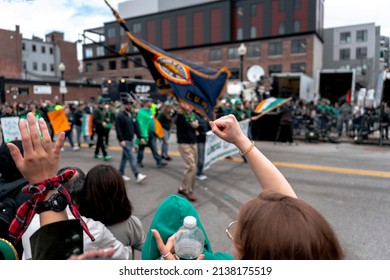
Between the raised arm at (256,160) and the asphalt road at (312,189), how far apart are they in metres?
1.22

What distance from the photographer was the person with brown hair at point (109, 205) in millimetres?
2148

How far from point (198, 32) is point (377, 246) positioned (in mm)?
45433

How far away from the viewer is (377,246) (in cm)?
381

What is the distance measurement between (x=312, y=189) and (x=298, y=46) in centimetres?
3912

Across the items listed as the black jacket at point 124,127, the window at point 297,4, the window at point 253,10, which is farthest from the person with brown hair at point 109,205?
the window at point 253,10

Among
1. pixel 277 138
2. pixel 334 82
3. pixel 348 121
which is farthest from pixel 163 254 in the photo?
pixel 334 82

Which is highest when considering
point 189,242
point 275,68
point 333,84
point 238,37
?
point 238,37

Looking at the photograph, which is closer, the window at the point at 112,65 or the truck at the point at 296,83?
the truck at the point at 296,83

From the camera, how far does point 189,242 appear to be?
3.92 ft

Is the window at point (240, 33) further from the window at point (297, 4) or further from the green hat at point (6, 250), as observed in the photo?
the green hat at point (6, 250)

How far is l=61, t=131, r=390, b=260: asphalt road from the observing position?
4250 mm

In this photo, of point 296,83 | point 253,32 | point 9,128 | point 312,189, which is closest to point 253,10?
point 253,32

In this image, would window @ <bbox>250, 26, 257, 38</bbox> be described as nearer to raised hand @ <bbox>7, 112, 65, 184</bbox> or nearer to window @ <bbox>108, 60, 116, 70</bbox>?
window @ <bbox>108, 60, 116, 70</bbox>

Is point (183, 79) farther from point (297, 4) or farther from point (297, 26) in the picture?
point (297, 26)
